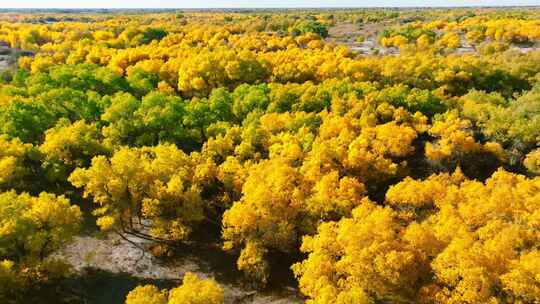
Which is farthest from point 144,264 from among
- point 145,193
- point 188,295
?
point 188,295

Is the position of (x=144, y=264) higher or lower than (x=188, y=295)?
lower

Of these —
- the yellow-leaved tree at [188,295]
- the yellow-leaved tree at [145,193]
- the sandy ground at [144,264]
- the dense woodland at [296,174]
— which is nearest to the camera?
the yellow-leaved tree at [188,295]

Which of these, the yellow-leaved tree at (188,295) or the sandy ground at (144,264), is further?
the sandy ground at (144,264)

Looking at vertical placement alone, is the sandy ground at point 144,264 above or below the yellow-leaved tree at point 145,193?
below

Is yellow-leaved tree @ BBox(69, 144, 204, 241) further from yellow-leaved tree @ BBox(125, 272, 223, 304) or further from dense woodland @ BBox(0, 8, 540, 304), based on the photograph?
yellow-leaved tree @ BBox(125, 272, 223, 304)

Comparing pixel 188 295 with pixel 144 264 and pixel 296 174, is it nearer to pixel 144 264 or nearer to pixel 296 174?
pixel 144 264

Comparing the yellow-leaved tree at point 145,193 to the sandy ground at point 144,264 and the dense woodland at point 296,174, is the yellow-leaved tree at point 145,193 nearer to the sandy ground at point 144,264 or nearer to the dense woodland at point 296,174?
the dense woodland at point 296,174

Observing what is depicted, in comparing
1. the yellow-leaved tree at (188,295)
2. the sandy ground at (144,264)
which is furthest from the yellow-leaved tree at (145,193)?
the yellow-leaved tree at (188,295)

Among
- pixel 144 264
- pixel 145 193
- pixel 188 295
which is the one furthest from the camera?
→ pixel 145 193

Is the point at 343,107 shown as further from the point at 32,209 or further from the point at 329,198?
the point at 32,209
